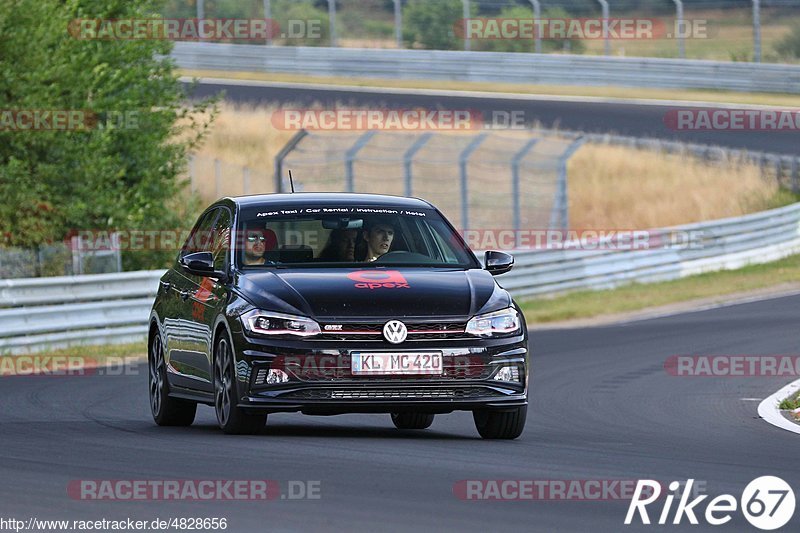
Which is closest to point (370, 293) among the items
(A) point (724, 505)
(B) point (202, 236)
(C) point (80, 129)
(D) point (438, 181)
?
(B) point (202, 236)

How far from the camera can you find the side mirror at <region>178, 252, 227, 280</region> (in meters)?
10.9

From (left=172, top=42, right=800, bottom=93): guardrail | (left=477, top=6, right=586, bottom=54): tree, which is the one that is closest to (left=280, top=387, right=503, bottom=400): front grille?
(left=172, top=42, right=800, bottom=93): guardrail

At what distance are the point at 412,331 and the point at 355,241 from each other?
131 cm

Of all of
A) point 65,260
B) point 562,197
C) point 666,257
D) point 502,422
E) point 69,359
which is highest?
point 502,422

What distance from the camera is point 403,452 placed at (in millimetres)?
9625

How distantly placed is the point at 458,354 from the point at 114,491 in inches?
107

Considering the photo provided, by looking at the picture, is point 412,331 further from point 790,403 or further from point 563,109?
point 563,109

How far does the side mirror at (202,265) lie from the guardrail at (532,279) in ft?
28.2

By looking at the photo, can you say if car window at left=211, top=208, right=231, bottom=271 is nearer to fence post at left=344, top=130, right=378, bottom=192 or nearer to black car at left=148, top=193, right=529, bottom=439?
black car at left=148, top=193, right=529, bottom=439

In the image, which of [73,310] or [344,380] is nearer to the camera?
[344,380]

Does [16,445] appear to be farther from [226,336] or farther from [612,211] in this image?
[612,211]

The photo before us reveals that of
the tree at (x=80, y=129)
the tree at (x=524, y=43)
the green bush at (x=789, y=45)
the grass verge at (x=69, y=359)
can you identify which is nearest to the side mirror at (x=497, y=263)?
the grass verge at (x=69, y=359)

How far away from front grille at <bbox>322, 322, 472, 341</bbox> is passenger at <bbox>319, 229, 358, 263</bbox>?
3.69 ft

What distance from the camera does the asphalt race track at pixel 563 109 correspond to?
41156 millimetres
